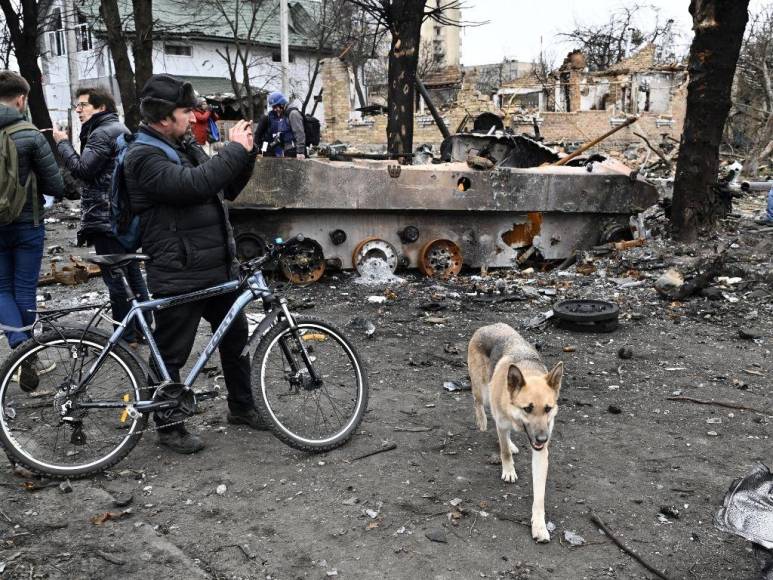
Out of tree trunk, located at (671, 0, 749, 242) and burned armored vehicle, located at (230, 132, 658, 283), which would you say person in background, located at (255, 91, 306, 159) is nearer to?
burned armored vehicle, located at (230, 132, 658, 283)

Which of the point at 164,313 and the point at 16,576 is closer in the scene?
the point at 16,576

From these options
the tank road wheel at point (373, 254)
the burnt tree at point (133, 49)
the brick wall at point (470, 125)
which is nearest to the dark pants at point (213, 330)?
the tank road wheel at point (373, 254)

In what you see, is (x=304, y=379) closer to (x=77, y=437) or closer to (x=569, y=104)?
(x=77, y=437)

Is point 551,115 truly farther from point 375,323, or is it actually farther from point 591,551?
point 591,551

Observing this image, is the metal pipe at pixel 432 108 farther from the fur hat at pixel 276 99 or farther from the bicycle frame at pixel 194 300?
the bicycle frame at pixel 194 300

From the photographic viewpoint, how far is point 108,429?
13.0ft

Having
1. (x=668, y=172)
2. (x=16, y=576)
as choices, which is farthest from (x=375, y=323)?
(x=668, y=172)

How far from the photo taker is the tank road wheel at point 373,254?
343 inches

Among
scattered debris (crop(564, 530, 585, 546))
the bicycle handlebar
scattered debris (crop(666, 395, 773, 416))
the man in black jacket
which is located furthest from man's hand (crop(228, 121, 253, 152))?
scattered debris (crop(666, 395, 773, 416))

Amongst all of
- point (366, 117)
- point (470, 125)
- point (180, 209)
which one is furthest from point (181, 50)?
point (180, 209)

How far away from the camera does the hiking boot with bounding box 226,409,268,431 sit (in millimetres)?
4371

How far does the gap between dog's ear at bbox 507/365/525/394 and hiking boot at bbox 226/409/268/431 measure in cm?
177

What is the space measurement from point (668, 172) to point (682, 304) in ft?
36.3

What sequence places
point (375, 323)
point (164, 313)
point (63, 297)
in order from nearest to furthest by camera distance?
point (164, 313), point (375, 323), point (63, 297)
